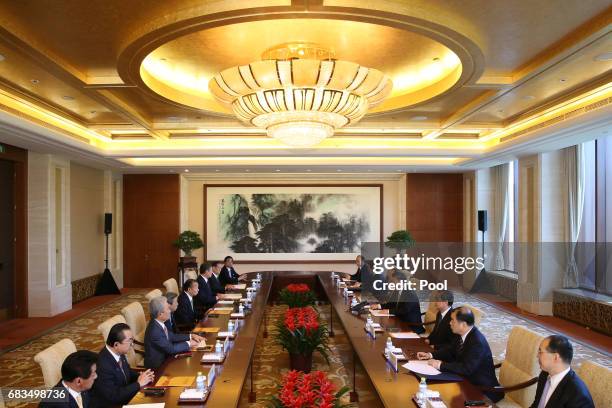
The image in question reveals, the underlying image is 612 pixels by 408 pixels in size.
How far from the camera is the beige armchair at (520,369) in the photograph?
3783 mm

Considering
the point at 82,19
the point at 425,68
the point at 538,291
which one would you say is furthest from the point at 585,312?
the point at 82,19

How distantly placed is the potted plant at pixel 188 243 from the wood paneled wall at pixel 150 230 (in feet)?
2.00

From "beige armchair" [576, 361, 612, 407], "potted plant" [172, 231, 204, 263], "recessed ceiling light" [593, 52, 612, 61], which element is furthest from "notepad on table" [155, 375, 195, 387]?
"potted plant" [172, 231, 204, 263]

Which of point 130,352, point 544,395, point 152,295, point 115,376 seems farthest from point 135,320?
point 544,395

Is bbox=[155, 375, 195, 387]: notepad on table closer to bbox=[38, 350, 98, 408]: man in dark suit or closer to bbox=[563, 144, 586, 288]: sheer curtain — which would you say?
bbox=[38, 350, 98, 408]: man in dark suit

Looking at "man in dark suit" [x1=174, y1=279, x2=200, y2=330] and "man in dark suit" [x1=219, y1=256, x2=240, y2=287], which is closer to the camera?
"man in dark suit" [x1=174, y1=279, x2=200, y2=330]

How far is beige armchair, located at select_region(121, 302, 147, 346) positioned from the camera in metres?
5.01

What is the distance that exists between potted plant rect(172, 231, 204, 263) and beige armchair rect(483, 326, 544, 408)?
922 centimetres

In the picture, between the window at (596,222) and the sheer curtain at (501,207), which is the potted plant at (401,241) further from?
the window at (596,222)

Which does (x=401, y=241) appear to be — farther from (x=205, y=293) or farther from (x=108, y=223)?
(x=108, y=223)

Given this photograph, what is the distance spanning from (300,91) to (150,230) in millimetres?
9765

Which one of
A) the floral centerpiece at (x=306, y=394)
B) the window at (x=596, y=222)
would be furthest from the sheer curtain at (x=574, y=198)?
the floral centerpiece at (x=306, y=394)

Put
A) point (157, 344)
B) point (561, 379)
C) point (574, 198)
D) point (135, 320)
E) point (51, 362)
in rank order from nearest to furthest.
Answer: point (561, 379) < point (51, 362) < point (157, 344) < point (135, 320) < point (574, 198)

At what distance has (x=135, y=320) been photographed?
517 cm
